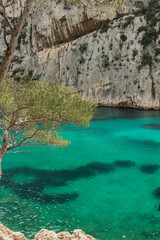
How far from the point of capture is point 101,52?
3375 cm

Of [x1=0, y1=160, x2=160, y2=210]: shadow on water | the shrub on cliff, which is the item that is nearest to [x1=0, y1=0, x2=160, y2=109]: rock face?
[x1=0, y1=160, x2=160, y2=210]: shadow on water

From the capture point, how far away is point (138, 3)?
31969mm

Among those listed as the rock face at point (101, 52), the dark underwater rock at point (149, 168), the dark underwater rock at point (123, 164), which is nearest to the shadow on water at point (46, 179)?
the dark underwater rock at point (123, 164)

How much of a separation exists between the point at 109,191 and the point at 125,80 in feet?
78.3

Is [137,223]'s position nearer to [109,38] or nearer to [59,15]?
[109,38]

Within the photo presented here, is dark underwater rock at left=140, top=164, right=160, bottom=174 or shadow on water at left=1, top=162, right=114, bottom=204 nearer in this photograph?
shadow on water at left=1, top=162, right=114, bottom=204

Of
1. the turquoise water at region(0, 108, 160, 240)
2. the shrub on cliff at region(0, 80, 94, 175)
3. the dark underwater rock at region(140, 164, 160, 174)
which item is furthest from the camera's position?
the dark underwater rock at region(140, 164, 160, 174)

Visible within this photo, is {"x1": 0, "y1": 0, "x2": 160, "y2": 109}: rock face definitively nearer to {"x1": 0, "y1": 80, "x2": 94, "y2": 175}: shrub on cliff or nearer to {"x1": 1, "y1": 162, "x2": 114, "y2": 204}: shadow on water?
{"x1": 1, "y1": 162, "x2": 114, "y2": 204}: shadow on water

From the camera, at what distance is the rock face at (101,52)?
29.2 metres

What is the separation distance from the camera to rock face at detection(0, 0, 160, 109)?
29172 mm

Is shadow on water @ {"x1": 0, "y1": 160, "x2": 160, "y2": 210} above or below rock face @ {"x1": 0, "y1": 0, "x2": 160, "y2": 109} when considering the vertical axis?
below

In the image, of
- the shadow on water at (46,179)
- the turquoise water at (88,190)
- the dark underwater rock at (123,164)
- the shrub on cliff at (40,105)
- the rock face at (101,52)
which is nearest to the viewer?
the turquoise water at (88,190)

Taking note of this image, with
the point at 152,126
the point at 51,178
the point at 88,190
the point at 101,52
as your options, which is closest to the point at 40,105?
the point at 88,190

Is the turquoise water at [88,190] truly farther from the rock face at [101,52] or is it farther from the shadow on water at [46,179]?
the rock face at [101,52]
